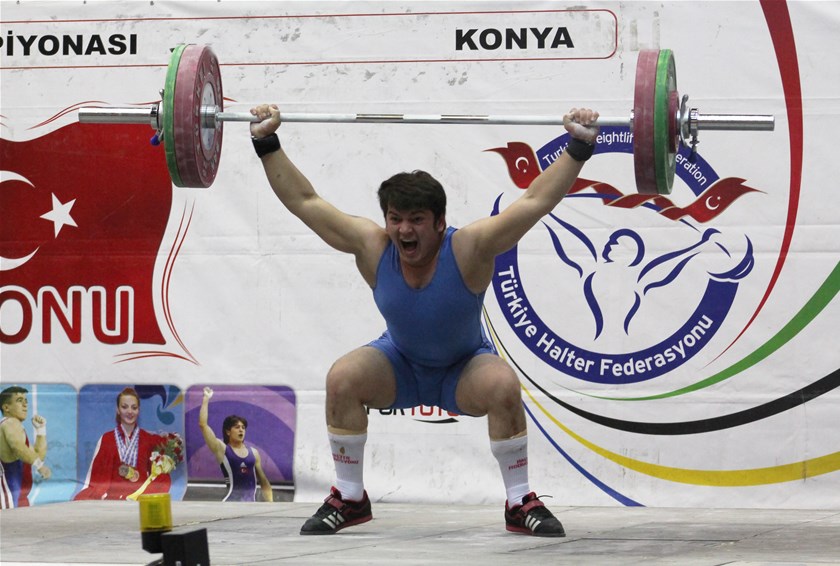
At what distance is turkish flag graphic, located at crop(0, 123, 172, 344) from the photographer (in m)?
5.53

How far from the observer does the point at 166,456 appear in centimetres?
551

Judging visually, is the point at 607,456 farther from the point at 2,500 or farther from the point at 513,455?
the point at 2,500

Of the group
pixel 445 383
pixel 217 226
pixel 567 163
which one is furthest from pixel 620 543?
pixel 217 226

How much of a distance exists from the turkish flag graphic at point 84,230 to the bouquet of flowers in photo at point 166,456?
40 cm

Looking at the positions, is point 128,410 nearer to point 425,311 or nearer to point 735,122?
point 425,311

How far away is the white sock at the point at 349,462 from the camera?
13.6 feet

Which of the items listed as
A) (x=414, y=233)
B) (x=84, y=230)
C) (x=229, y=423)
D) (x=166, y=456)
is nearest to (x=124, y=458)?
(x=166, y=456)

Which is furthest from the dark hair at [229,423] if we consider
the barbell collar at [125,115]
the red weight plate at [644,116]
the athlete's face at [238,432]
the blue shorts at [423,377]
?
the red weight plate at [644,116]

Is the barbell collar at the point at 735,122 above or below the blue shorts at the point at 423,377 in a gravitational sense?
above

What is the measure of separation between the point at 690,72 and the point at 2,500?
3186 mm

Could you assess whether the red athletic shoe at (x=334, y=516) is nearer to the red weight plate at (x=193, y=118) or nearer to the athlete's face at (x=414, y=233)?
the athlete's face at (x=414, y=233)

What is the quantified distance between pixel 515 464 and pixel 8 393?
8.08 feet

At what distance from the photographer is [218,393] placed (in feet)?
17.9

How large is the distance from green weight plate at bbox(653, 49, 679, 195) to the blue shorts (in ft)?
2.44
